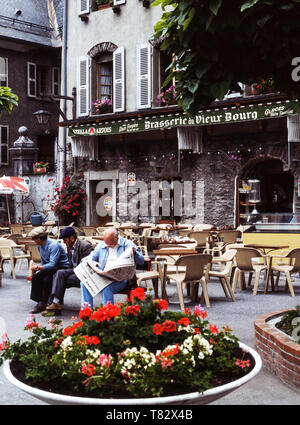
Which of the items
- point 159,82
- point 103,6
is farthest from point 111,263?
point 103,6

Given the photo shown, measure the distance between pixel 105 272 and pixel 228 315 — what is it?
204cm

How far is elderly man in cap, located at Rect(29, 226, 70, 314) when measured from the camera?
27.3ft

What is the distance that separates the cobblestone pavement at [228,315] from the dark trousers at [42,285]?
0.83 ft

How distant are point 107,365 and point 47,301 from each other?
227 inches

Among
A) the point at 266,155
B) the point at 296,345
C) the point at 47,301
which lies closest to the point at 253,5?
the point at 296,345

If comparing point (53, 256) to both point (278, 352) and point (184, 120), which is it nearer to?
point (278, 352)

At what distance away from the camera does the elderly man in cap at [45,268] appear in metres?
8.34

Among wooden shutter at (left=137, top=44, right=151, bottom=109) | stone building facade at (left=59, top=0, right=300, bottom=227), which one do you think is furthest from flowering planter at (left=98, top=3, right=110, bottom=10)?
wooden shutter at (left=137, top=44, right=151, bottom=109)

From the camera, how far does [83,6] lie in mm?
21297

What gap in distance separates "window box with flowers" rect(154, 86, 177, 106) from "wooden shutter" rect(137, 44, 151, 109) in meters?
0.39

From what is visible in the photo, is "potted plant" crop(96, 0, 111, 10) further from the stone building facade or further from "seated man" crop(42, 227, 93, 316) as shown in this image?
"seated man" crop(42, 227, 93, 316)

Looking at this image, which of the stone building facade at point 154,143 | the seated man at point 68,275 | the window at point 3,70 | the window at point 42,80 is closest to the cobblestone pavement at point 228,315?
the seated man at point 68,275

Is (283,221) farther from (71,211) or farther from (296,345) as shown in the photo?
(71,211)
